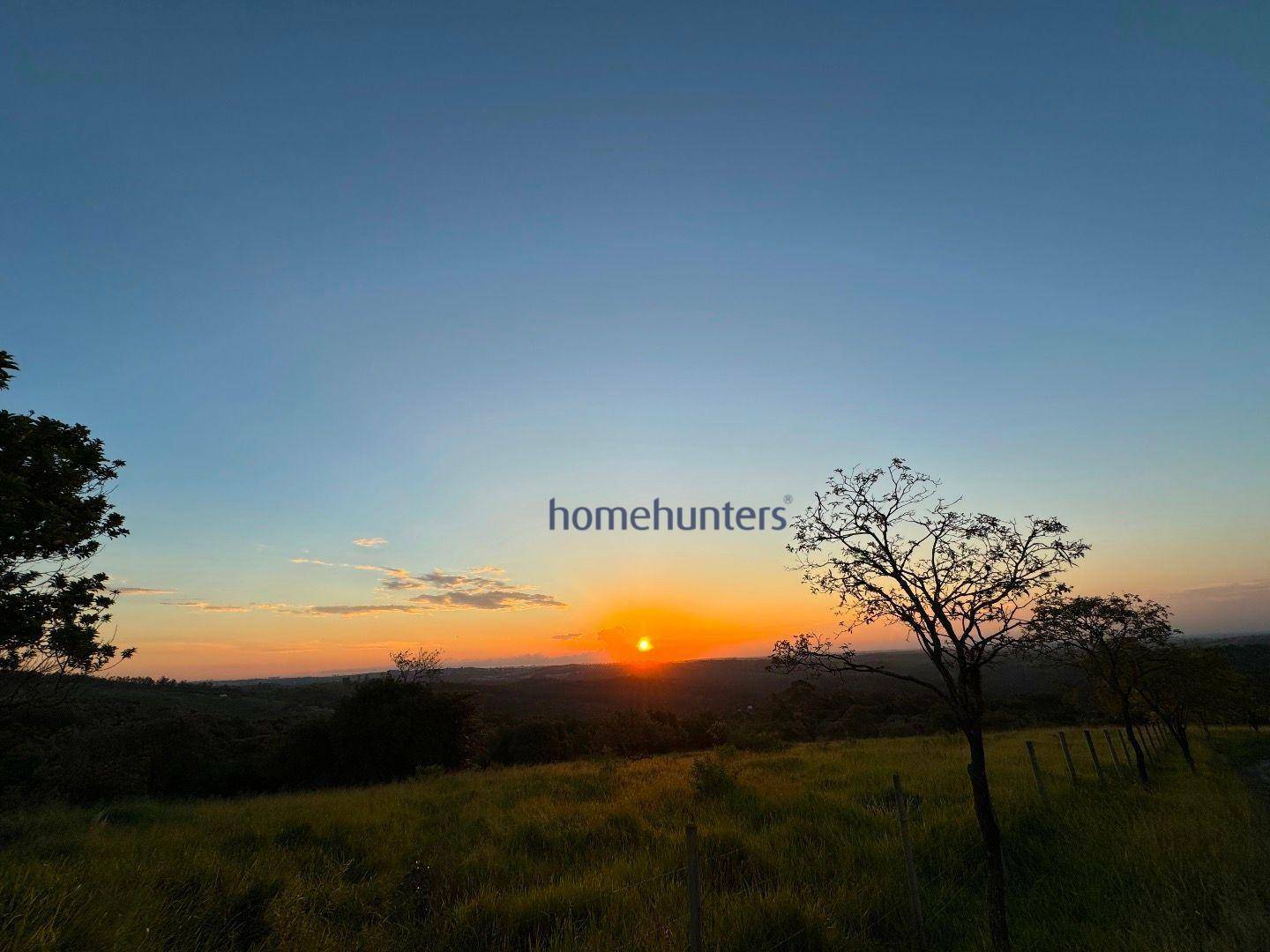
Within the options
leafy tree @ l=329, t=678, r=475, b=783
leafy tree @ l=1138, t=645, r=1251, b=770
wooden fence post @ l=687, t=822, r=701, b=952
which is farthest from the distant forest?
wooden fence post @ l=687, t=822, r=701, b=952

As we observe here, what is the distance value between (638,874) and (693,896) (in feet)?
14.2

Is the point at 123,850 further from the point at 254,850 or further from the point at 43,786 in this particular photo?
the point at 43,786

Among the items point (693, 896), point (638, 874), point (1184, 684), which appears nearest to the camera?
point (693, 896)

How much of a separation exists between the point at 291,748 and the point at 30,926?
33.1m

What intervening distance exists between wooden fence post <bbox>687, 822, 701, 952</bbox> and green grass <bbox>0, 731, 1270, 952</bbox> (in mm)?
1361

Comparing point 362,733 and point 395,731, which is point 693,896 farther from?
point 362,733

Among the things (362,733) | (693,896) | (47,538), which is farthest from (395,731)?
(693,896)

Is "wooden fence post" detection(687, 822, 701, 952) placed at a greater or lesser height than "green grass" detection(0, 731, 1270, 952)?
greater

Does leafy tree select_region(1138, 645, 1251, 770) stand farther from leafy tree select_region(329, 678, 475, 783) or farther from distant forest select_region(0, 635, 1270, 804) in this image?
leafy tree select_region(329, 678, 475, 783)

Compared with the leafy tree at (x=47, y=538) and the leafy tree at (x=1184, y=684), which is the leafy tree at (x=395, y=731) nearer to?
the leafy tree at (x=47, y=538)

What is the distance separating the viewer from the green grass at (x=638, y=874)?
704 cm

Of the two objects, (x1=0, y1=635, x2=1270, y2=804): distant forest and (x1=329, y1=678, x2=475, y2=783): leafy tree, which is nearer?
(x1=0, y1=635, x2=1270, y2=804): distant forest

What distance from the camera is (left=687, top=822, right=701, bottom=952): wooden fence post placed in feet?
18.5

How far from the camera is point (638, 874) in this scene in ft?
30.9
